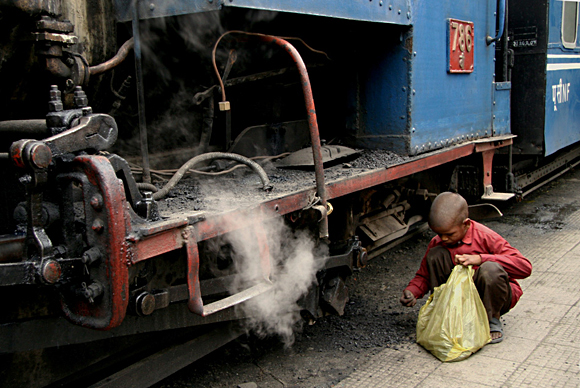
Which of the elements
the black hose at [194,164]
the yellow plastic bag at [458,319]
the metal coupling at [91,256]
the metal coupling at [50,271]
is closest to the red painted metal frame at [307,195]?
the black hose at [194,164]

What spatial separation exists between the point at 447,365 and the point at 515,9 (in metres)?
4.83

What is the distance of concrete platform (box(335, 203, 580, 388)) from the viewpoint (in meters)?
2.67

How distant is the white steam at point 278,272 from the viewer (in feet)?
8.43

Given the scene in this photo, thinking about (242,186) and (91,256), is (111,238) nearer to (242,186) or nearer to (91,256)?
(91,256)

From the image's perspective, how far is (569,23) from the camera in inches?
264

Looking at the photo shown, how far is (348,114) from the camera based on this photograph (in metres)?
4.09

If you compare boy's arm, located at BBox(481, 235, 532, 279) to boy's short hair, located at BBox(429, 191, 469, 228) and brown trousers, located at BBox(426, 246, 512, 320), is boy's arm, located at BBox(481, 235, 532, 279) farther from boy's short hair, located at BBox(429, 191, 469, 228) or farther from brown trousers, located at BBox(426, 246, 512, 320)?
boy's short hair, located at BBox(429, 191, 469, 228)

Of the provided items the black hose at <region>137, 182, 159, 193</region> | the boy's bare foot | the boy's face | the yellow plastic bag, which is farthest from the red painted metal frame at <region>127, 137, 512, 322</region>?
the boy's bare foot

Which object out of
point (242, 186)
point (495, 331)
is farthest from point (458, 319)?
point (242, 186)

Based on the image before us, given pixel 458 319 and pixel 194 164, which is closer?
pixel 194 164

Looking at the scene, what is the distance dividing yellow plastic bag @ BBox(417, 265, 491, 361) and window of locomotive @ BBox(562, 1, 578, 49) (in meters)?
4.87

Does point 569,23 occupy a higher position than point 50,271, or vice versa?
point 569,23

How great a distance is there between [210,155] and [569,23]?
5.84m

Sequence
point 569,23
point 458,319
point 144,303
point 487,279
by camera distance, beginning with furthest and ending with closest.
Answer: point 569,23, point 487,279, point 458,319, point 144,303
